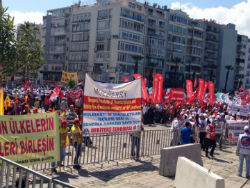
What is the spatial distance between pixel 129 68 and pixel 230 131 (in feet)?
167

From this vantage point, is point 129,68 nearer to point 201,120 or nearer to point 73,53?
point 73,53

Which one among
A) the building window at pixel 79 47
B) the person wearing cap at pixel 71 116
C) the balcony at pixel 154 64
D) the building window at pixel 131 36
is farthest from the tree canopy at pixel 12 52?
→ the balcony at pixel 154 64

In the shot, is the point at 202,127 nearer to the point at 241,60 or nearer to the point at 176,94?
the point at 176,94

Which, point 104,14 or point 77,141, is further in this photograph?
point 104,14

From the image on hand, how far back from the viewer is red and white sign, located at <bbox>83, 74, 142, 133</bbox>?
9.77m

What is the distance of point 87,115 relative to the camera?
31.9 feet

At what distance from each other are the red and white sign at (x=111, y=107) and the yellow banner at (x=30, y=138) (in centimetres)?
129

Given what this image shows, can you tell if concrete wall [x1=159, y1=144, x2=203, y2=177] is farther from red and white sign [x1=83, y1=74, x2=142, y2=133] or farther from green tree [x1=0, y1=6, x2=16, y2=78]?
green tree [x1=0, y1=6, x2=16, y2=78]

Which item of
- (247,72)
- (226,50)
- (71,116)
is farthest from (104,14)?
→ (247,72)

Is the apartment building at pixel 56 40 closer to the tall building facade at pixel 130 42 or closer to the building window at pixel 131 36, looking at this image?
Answer: the tall building facade at pixel 130 42

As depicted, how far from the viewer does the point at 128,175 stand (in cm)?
927

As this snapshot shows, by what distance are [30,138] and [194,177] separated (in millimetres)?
4103

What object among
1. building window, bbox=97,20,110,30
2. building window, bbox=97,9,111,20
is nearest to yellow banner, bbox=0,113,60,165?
building window, bbox=97,20,110,30

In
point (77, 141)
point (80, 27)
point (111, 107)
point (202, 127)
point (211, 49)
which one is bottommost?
point (77, 141)
